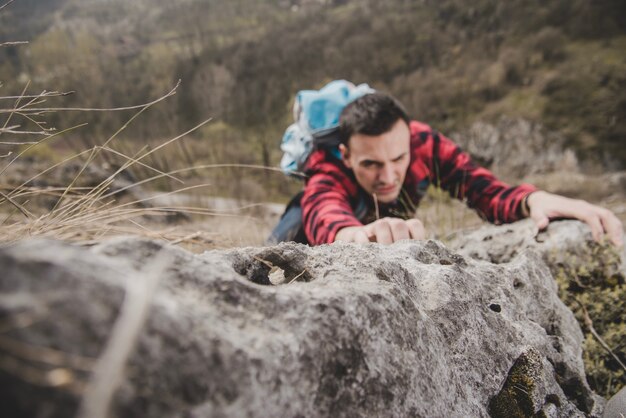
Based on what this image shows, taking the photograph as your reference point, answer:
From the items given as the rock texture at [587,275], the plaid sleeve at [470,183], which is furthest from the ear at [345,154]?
the rock texture at [587,275]

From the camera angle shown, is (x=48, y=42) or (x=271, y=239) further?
(x=48, y=42)

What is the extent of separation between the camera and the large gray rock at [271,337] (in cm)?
38

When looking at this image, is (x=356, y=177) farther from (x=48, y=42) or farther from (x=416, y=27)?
(x=48, y=42)

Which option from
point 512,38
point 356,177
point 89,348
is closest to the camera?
point 89,348

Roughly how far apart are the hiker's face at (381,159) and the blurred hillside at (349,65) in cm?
643

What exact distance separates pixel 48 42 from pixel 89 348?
6124cm

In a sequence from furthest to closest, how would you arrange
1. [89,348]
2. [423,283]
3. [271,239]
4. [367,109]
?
[271,239] → [367,109] → [423,283] → [89,348]

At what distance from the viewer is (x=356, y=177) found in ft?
9.07

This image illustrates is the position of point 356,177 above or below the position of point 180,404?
below

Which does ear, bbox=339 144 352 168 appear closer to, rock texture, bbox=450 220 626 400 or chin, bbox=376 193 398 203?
chin, bbox=376 193 398 203

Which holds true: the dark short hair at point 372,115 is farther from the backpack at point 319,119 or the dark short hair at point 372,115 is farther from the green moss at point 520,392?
the green moss at point 520,392

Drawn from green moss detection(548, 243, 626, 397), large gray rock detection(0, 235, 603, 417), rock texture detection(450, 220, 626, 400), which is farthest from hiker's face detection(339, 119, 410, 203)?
large gray rock detection(0, 235, 603, 417)

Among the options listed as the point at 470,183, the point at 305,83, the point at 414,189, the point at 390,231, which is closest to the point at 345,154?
the point at 414,189

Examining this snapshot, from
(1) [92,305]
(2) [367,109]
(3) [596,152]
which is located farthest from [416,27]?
(1) [92,305]
